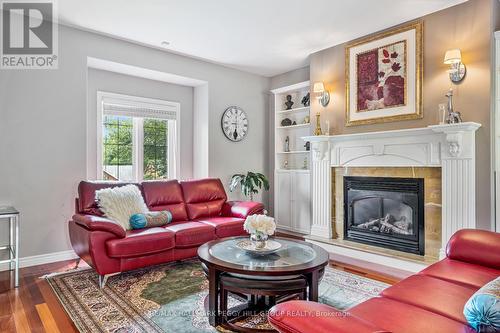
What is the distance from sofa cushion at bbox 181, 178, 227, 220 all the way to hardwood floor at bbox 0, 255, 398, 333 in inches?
59.7

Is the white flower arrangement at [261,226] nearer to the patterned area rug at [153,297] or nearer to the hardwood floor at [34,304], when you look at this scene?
the patterned area rug at [153,297]

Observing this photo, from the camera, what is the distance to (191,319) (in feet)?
7.39

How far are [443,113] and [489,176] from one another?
757 millimetres

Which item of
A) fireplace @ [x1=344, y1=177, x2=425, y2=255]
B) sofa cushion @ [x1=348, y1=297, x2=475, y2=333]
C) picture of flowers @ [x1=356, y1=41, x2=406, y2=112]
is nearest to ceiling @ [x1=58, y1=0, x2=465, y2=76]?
picture of flowers @ [x1=356, y1=41, x2=406, y2=112]

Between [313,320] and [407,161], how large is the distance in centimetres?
300

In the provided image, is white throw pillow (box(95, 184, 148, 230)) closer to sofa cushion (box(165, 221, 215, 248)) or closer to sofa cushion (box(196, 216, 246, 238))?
sofa cushion (box(165, 221, 215, 248))

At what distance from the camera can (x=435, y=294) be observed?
5.28ft

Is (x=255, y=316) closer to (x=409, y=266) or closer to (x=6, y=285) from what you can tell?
(x=409, y=266)

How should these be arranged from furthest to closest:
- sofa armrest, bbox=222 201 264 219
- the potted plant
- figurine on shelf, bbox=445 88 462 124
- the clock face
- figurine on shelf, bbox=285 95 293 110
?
figurine on shelf, bbox=285 95 293 110, the clock face, the potted plant, sofa armrest, bbox=222 201 264 219, figurine on shelf, bbox=445 88 462 124

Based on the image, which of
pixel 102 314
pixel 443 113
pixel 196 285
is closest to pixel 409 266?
pixel 443 113

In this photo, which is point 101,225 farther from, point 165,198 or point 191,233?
point 165,198

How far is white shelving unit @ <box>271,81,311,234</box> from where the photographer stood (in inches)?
197

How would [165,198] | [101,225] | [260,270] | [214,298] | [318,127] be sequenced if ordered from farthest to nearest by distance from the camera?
[318,127]
[165,198]
[101,225]
[214,298]
[260,270]

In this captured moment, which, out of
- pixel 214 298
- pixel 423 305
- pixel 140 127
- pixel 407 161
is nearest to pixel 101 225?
pixel 214 298
